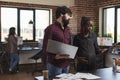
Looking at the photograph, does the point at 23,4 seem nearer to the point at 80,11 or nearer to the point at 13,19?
the point at 13,19

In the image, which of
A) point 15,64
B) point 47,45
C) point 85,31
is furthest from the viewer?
point 15,64

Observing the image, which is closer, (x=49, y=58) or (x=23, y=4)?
(x=49, y=58)

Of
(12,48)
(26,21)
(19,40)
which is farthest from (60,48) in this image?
(26,21)

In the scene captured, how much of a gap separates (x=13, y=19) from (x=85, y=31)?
182 inches

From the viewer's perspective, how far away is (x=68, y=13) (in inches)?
100

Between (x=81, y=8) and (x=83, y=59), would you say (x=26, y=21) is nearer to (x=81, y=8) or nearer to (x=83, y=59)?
(x=81, y=8)

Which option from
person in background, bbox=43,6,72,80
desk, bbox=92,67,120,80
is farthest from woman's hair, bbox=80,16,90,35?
desk, bbox=92,67,120,80

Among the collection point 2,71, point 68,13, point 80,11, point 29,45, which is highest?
point 80,11

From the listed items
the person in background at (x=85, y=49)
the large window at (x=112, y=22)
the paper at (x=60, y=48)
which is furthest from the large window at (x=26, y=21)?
the paper at (x=60, y=48)

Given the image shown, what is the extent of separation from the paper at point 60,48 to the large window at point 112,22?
4.47 m

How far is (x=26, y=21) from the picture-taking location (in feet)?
23.6

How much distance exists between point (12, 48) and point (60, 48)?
3.93m

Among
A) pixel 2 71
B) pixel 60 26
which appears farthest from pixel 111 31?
pixel 60 26

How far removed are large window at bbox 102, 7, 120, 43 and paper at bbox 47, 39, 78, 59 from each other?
4.47 metres
